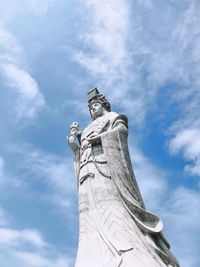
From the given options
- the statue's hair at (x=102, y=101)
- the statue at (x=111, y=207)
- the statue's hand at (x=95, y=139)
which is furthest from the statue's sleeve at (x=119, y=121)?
the statue's hair at (x=102, y=101)

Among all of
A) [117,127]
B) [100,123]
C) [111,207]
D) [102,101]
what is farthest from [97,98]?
[111,207]

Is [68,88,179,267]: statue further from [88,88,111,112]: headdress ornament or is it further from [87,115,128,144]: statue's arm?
[88,88,111,112]: headdress ornament

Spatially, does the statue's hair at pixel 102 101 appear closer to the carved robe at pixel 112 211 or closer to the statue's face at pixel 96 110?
the statue's face at pixel 96 110

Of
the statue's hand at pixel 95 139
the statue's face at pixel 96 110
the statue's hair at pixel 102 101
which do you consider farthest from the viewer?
the statue's hair at pixel 102 101

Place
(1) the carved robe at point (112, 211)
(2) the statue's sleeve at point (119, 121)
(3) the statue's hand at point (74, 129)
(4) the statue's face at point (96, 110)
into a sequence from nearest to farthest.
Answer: (1) the carved robe at point (112, 211) < (2) the statue's sleeve at point (119, 121) < (3) the statue's hand at point (74, 129) < (4) the statue's face at point (96, 110)

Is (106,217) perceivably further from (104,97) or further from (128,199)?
(104,97)

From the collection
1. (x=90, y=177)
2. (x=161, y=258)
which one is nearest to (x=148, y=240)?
(x=161, y=258)

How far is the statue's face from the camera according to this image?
1190cm

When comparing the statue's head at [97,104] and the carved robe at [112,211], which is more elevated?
the statue's head at [97,104]

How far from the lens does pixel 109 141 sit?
10.4 meters

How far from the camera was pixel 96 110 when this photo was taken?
11.9 meters

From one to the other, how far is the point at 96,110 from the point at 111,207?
151 inches

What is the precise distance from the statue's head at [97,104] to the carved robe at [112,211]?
2.33 feet

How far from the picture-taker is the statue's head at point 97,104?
11.9 m
